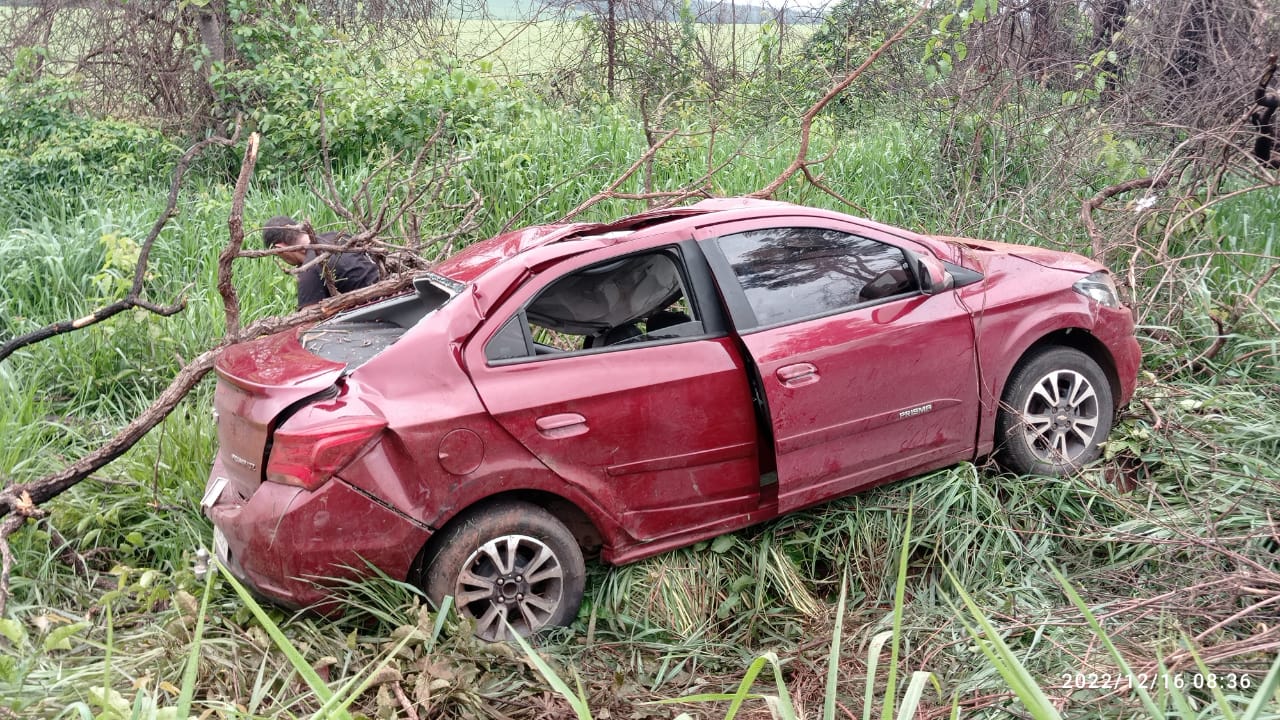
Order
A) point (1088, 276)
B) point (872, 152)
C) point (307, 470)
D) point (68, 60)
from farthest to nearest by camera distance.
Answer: point (68, 60) → point (872, 152) → point (1088, 276) → point (307, 470)

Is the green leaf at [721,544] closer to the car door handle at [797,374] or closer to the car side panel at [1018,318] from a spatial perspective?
the car door handle at [797,374]

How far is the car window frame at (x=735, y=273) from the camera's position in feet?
13.0

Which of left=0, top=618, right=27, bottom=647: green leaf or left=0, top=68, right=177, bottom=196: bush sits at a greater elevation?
left=0, top=68, right=177, bottom=196: bush

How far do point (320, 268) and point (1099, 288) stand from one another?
4245 millimetres

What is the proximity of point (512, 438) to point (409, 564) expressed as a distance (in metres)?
0.58

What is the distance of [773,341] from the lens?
156 inches

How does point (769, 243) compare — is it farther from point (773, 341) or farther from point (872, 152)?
point (872, 152)

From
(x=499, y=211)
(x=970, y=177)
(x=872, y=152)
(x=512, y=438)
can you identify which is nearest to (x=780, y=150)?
(x=872, y=152)

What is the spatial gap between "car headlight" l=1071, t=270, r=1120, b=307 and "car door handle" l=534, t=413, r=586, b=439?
100 inches

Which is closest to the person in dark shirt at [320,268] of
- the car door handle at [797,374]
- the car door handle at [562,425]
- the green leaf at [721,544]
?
the car door handle at [562,425]

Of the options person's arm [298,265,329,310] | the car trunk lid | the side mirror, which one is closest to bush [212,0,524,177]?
person's arm [298,265,329,310]

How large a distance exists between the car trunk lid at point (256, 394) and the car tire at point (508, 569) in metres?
0.71

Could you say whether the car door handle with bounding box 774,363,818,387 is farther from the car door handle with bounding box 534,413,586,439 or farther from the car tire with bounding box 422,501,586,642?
the car tire with bounding box 422,501,586,642

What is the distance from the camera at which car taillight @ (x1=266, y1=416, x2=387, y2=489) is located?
10.9ft
